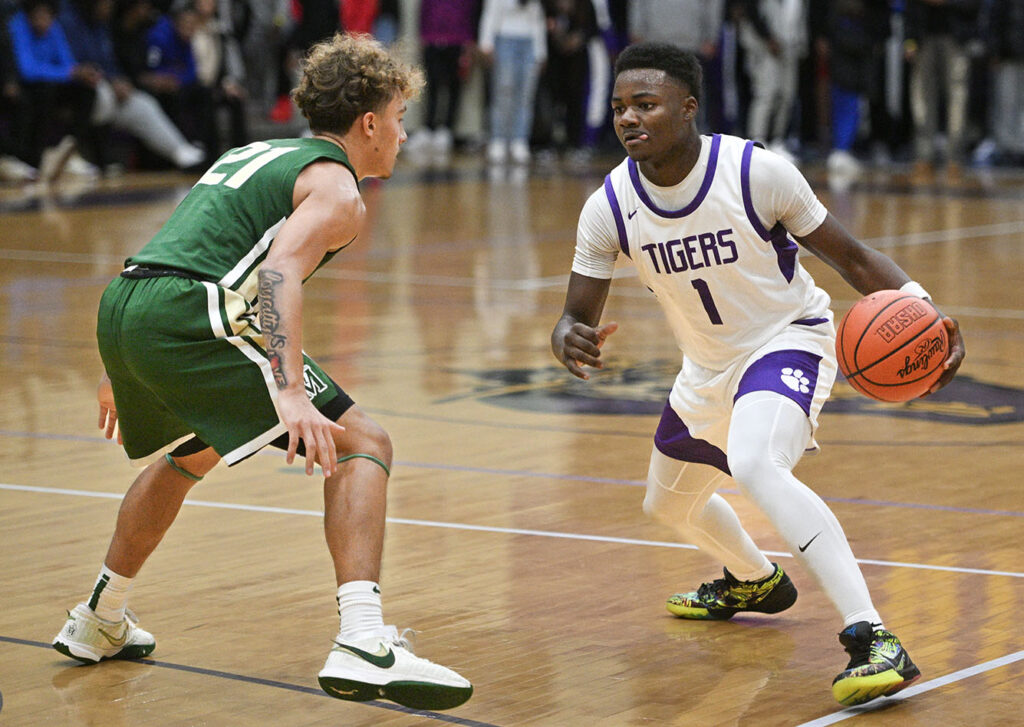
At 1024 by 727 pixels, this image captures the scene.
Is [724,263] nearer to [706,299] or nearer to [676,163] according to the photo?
[706,299]

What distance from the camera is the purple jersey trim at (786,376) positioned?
4492mm

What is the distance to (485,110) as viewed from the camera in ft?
78.6

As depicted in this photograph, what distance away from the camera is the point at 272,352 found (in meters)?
3.96

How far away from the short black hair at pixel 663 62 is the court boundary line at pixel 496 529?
142 cm

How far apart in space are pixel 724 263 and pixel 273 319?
129 centimetres

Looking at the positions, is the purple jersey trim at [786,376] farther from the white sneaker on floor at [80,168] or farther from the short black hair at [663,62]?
the white sneaker on floor at [80,168]

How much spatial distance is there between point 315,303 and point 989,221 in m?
6.79

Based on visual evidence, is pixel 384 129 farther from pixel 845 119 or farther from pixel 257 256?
pixel 845 119

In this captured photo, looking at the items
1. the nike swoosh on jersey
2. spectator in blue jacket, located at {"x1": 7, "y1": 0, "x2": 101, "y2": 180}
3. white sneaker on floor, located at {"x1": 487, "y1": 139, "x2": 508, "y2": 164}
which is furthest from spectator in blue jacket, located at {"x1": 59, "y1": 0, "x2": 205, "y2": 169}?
the nike swoosh on jersey

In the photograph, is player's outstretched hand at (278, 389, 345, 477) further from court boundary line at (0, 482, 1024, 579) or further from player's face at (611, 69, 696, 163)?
court boundary line at (0, 482, 1024, 579)

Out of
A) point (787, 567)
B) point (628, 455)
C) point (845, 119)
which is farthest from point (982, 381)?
point (845, 119)

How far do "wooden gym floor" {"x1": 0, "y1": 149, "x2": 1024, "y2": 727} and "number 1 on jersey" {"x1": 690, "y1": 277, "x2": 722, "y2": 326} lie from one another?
85cm

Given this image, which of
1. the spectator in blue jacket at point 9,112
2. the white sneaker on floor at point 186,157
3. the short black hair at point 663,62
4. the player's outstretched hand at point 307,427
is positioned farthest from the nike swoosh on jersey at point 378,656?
the white sneaker on floor at point 186,157

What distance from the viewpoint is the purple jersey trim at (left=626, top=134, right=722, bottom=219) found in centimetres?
464
